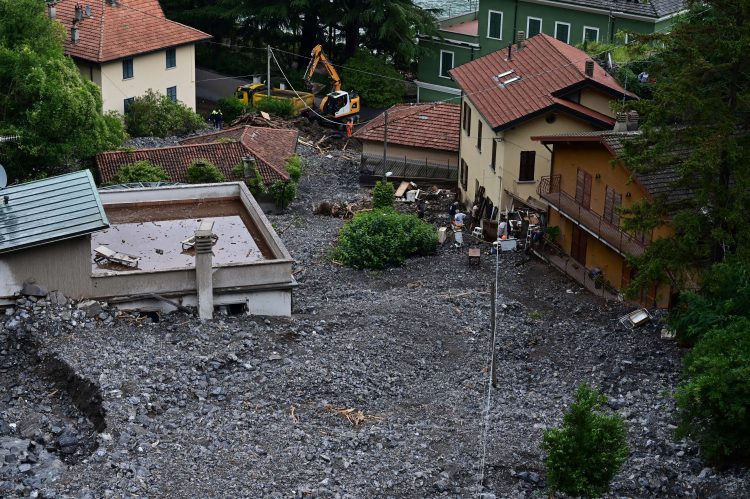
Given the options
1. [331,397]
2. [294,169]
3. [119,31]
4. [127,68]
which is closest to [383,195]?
[294,169]

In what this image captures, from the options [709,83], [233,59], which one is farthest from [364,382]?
[233,59]

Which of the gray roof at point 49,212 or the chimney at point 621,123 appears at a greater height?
the chimney at point 621,123

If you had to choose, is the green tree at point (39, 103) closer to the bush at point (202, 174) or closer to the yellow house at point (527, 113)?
the bush at point (202, 174)

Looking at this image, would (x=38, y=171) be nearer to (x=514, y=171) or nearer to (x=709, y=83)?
(x=514, y=171)

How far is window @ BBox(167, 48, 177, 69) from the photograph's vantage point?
67.8 metres

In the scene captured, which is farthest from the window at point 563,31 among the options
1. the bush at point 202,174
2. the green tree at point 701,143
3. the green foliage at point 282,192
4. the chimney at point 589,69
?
the green tree at point 701,143

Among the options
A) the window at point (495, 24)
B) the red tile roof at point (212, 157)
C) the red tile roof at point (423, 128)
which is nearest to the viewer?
the red tile roof at point (212, 157)

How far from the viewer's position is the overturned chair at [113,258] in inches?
1419

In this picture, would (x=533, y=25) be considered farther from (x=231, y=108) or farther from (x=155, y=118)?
(x=155, y=118)

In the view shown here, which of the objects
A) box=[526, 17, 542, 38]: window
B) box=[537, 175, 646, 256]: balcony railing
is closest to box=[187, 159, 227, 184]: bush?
box=[537, 175, 646, 256]: balcony railing

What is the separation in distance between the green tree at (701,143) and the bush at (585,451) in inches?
358

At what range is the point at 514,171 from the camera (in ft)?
159

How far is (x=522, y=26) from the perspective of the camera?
243ft

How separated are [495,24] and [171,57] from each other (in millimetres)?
20570
